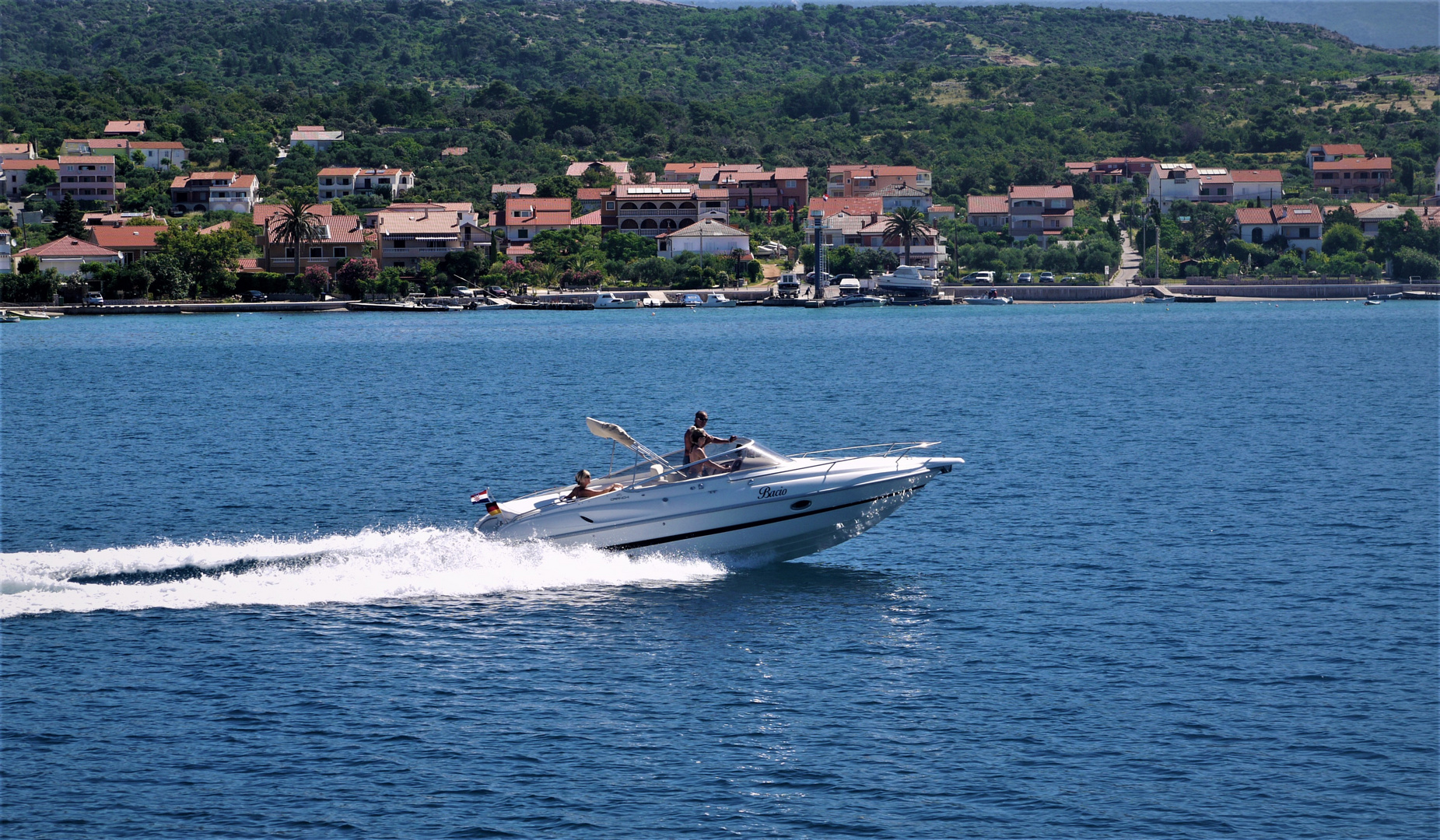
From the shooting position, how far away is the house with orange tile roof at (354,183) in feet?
575

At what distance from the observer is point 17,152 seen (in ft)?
586

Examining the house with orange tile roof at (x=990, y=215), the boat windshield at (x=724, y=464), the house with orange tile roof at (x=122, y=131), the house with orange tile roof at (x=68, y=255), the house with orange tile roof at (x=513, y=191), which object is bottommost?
the boat windshield at (x=724, y=464)

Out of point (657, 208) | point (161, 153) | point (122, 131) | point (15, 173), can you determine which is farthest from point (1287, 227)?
point (122, 131)

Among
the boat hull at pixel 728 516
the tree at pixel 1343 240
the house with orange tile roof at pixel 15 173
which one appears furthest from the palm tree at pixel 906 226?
the boat hull at pixel 728 516

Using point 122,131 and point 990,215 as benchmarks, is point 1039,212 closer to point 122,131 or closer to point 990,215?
point 990,215

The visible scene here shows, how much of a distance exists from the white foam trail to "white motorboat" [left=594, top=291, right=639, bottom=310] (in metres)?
107

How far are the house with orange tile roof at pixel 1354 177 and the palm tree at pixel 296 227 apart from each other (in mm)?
129200

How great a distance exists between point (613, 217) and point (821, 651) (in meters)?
140

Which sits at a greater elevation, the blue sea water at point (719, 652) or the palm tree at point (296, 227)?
the palm tree at point (296, 227)

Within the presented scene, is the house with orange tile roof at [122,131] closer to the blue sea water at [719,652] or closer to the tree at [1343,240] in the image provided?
the tree at [1343,240]

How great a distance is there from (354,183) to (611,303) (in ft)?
188

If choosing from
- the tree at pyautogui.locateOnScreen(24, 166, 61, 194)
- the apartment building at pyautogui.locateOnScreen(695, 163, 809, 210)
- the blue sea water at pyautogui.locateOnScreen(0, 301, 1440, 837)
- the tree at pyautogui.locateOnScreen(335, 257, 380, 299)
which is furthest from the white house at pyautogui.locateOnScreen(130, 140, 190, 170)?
the blue sea water at pyautogui.locateOnScreen(0, 301, 1440, 837)

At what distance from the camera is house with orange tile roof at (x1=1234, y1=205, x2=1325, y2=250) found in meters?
158

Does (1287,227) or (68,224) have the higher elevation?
(1287,227)
